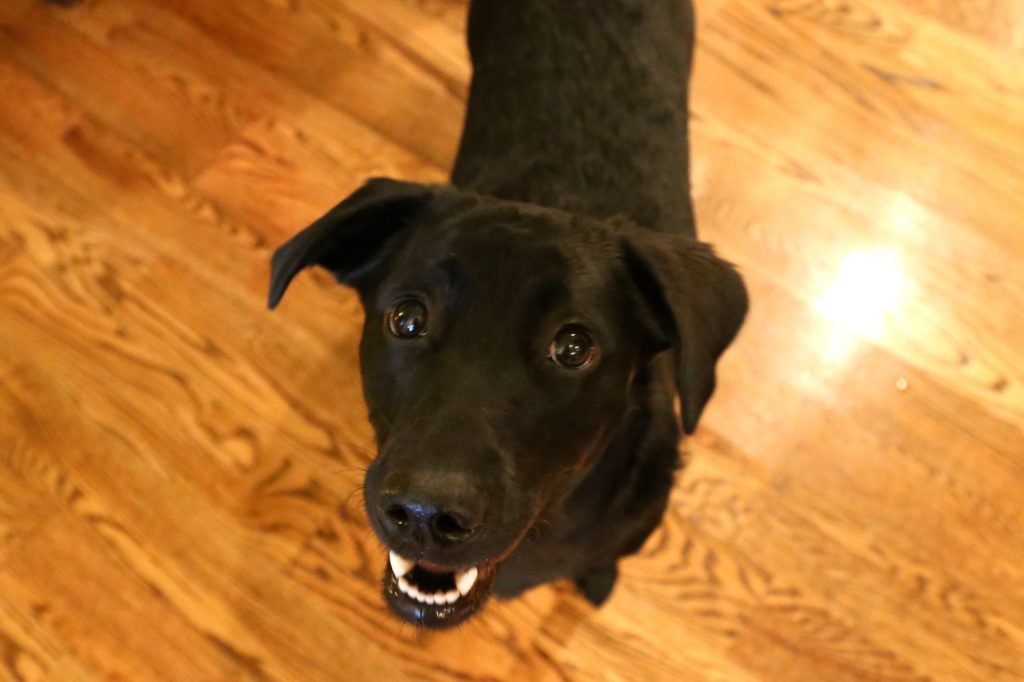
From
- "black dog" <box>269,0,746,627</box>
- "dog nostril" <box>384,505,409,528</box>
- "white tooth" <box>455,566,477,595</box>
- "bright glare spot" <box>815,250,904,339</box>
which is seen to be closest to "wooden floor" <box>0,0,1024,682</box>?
"bright glare spot" <box>815,250,904,339</box>

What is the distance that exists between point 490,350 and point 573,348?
0.13m

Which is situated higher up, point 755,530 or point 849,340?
point 849,340

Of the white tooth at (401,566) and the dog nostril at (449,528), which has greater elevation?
the dog nostril at (449,528)

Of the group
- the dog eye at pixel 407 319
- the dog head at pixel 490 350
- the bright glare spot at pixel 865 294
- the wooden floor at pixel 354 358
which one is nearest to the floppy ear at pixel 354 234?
the dog head at pixel 490 350

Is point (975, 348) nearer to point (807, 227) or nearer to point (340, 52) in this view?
point (807, 227)

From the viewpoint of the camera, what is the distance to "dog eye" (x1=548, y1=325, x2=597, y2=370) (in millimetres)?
1215

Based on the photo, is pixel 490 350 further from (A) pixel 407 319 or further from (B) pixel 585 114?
(B) pixel 585 114

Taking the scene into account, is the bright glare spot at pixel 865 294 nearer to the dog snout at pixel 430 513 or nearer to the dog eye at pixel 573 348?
the dog eye at pixel 573 348

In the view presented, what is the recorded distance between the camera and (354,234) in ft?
4.59

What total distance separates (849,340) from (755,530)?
1.81 ft

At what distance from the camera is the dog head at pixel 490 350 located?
110cm

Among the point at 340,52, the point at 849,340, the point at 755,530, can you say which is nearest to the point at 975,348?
the point at 849,340

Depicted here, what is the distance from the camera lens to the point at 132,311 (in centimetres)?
213

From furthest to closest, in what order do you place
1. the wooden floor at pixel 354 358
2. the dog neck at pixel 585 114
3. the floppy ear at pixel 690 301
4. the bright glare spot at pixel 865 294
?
the bright glare spot at pixel 865 294 → the wooden floor at pixel 354 358 → the dog neck at pixel 585 114 → the floppy ear at pixel 690 301
